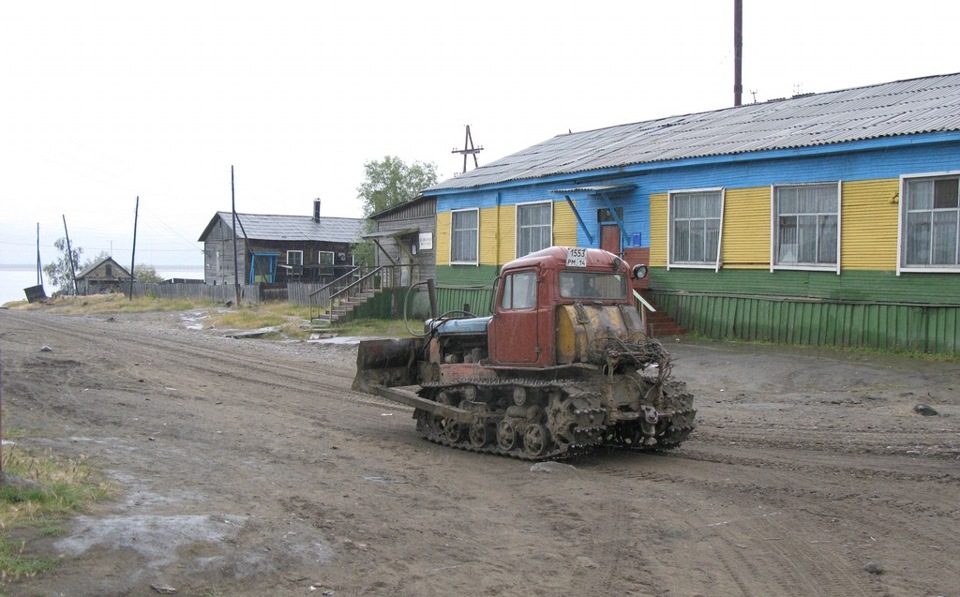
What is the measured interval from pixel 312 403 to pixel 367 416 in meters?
1.43

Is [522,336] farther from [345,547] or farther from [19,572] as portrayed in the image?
[19,572]

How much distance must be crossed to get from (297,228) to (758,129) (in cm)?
3885

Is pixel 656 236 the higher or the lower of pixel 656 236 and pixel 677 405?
the higher

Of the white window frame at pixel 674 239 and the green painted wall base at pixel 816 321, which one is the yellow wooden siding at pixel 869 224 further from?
the white window frame at pixel 674 239

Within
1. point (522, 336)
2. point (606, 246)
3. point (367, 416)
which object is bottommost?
point (367, 416)

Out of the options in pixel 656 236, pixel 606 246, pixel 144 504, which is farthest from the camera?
pixel 606 246

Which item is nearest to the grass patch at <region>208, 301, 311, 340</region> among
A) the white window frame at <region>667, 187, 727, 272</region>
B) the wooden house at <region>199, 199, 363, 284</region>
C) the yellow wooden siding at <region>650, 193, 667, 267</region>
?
the yellow wooden siding at <region>650, 193, 667, 267</region>

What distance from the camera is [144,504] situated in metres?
6.55

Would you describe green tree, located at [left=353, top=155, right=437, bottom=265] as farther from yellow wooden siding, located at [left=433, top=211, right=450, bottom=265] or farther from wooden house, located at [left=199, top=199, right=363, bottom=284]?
yellow wooden siding, located at [left=433, top=211, right=450, bottom=265]

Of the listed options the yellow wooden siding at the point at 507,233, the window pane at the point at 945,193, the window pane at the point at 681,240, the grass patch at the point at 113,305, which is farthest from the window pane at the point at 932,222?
the grass patch at the point at 113,305

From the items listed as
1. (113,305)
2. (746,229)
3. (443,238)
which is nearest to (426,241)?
(443,238)

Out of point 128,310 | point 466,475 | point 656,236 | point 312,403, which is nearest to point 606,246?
point 656,236

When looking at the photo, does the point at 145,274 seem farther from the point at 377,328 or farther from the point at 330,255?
the point at 377,328

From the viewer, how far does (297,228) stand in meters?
55.5
